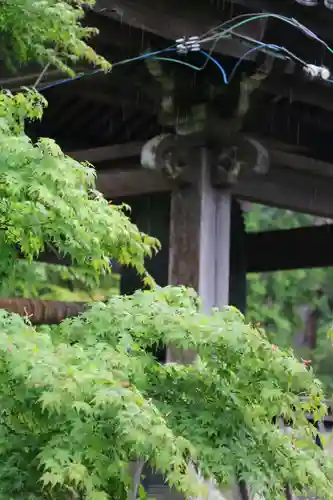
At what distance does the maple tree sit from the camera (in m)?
2.33

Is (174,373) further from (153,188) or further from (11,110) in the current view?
(153,188)

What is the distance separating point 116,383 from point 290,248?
620cm

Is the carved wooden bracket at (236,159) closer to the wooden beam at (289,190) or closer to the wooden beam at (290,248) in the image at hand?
the wooden beam at (289,190)

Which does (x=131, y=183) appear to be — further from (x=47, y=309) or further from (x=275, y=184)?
(x=47, y=309)

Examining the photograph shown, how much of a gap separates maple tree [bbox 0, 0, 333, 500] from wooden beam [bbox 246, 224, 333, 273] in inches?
207

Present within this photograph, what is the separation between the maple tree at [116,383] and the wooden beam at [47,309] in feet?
0.79

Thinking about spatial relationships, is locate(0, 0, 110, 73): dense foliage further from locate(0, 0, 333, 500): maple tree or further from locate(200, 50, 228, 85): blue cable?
locate(200, 50, 228, 85): blue cable

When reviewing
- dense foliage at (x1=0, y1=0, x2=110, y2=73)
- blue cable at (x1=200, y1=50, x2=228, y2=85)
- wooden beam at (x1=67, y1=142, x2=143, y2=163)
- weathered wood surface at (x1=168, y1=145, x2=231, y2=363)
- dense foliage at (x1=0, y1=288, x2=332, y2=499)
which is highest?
blue cable at (x1=200, y1=50, x2=228, y2=85)

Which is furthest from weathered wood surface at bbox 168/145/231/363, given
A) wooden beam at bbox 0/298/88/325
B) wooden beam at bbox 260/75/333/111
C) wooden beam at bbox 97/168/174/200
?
wooden beam at bbox 0/298/88/325

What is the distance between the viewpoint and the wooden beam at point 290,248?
8242 mm

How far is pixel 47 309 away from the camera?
331 centimetres

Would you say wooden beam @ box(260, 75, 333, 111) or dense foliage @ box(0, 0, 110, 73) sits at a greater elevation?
wooden beam @ box(260, 75, 333, 111)

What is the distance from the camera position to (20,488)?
2.49m

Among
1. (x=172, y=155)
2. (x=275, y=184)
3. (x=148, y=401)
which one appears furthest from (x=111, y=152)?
(x=148, y=401)
